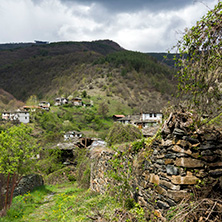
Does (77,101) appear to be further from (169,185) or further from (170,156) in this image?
(169,185)

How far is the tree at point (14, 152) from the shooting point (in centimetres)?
938

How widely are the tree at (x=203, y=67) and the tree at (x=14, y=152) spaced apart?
8302 mm

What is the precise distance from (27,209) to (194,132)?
31.4 feet

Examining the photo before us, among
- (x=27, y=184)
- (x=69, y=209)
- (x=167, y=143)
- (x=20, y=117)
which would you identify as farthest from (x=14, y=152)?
(x=20, y=117)

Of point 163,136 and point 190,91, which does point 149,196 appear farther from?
point 190,91

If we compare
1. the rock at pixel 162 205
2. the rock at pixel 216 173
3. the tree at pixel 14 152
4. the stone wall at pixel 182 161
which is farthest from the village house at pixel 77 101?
the rock at pixel 216 173

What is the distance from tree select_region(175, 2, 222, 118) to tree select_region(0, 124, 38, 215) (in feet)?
27.2

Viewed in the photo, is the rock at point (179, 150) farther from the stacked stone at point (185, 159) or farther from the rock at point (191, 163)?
the rock at point (191, 163)

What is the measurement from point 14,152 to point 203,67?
910 cm

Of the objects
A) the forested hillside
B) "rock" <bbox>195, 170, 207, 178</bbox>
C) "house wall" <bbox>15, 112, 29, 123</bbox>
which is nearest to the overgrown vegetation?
"rock" <bbox>195, 170, 207, 178</bbox>

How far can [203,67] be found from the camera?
3.94m

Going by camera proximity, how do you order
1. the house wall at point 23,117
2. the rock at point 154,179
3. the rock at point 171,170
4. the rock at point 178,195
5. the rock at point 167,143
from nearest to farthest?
the rock at point 178,195 → the rock at point 171,170 → the rock at point 167,143 → the rock at point 154,179 → the house wall at point 23,117

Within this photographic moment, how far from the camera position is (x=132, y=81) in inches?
4710

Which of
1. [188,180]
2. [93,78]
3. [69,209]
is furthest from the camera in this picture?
[93,78]
